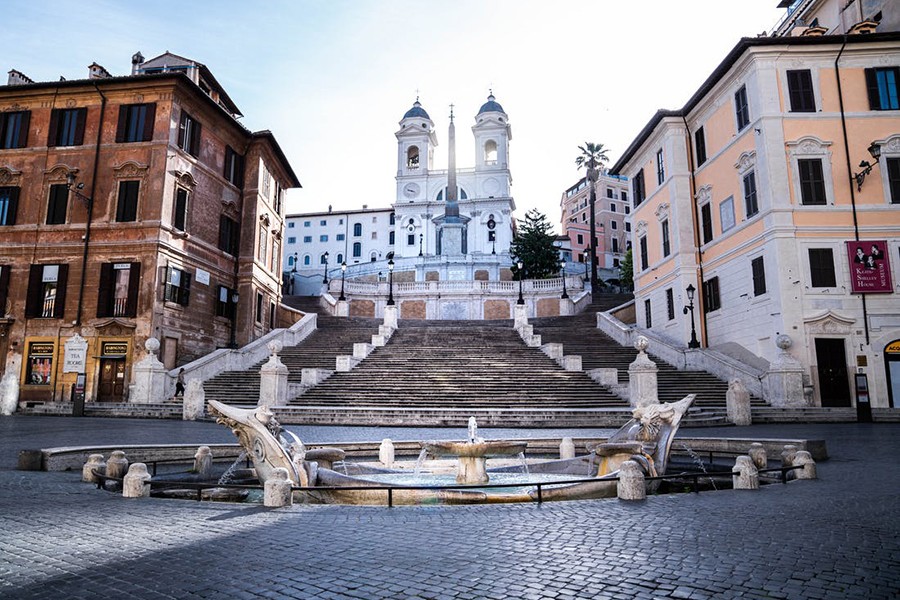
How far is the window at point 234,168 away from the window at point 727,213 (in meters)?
26.6

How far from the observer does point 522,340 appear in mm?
31656

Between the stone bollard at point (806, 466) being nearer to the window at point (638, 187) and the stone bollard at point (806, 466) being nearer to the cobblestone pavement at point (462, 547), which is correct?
the cobblestone pavement at point (462, 547)

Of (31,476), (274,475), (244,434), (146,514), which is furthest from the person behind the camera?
(31,476)

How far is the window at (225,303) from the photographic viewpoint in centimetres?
Result: 3250

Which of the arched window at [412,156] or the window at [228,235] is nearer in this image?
the window at [228,235]

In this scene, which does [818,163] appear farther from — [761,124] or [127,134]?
[127,134]

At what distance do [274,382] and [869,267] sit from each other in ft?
75.5

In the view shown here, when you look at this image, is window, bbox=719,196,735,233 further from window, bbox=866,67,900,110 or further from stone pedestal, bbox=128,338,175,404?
stone pedestal, bbox=128,338,175,404

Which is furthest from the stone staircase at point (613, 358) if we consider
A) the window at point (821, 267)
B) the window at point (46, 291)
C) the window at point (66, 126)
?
the window at point (66, 126)

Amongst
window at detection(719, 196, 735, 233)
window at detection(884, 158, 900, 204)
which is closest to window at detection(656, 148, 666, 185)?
window at detection(719, 196, 735, 233)

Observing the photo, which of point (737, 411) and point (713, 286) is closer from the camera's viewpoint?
point (737, 411)

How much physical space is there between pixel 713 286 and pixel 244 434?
2579cm

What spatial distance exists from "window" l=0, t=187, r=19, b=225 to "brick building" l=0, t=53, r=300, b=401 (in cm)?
6

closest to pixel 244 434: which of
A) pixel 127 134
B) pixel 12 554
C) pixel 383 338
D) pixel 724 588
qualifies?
pixel 12 554
